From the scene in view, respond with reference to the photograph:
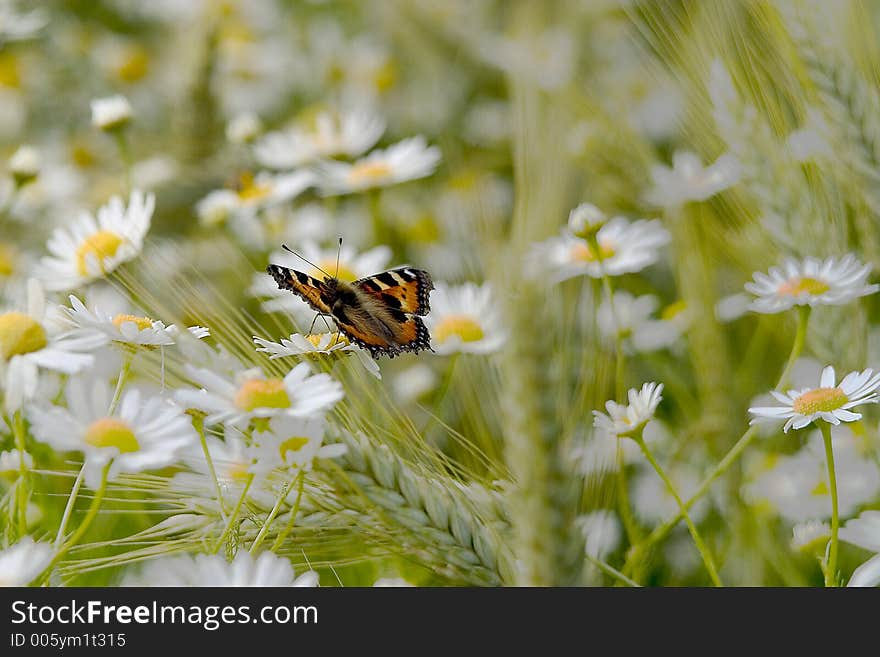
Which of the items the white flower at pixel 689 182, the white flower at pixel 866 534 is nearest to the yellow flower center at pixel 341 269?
the white flower at pixel 689 182

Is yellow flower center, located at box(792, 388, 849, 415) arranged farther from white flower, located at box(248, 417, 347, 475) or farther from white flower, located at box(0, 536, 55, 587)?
white flower, located at box(0, 536, 55, 587)

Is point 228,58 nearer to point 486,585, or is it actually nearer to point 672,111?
point 672,111

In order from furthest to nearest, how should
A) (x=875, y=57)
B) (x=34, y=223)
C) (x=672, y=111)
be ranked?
(x=672, y=111) → (x=34, y=223) → (x=875, y=57)

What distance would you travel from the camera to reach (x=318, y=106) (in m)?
1.64

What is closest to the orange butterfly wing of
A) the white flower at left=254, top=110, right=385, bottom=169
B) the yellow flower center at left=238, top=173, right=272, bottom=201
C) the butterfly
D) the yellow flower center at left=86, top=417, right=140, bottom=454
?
the butterfly

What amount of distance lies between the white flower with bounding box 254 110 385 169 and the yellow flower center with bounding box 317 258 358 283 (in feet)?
0.82

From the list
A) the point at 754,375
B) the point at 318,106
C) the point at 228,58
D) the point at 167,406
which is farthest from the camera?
the point at 228,58

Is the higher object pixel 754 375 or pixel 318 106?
pixel 318 106

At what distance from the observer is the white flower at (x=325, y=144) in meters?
1.21

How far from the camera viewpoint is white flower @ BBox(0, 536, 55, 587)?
461 millimetres

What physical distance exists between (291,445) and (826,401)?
34 cm

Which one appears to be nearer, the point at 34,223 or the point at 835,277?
the point at 835,277

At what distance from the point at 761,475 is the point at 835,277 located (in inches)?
10.5

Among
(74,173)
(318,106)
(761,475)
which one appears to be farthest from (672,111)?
(74,173)
